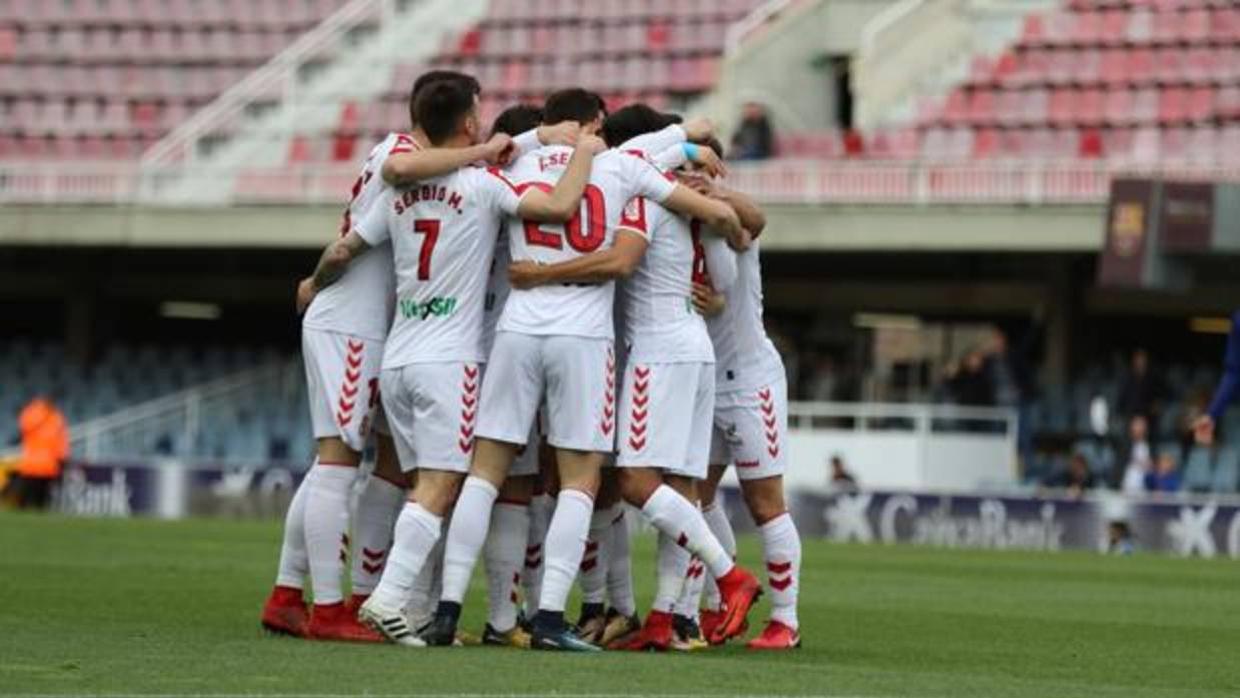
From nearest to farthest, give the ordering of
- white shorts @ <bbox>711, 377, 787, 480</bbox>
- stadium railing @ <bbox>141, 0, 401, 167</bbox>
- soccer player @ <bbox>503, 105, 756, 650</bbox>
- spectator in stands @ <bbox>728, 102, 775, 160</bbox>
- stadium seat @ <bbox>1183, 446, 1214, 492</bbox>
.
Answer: soccer player @ <bbox>503, 105, 756, 650</bbox>
white shorts @ <bbox>711, 377, 787, 480</bbox>
stadium seat @ <bbox>1183, 446, 1214, 492</bbox>
spectator in stands @ <bbox>728, 102, 775, 160</bbox>
stadium railing @ <bbox>141, 0, 401, 167</bbox>

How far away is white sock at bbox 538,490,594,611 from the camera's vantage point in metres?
10.3

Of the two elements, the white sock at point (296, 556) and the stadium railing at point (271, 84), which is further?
the stadium railing at point (271, 84)

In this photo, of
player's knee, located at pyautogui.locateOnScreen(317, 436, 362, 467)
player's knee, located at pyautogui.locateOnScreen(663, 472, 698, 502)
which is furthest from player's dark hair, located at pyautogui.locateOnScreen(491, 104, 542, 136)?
player's knee, located at pyautogui.locateOnScreen(663, 472, 698, 502)

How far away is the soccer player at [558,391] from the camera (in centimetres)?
1034

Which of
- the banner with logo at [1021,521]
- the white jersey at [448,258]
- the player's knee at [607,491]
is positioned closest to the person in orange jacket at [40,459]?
the banner with logo at [1021,521]

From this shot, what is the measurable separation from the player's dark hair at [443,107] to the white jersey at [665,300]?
754 mm

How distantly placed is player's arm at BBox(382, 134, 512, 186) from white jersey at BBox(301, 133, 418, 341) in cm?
36

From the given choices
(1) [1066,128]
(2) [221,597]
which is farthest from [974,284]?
(2) [221,597]

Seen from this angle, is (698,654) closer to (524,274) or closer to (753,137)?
(524,274)

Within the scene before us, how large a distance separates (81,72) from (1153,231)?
15561 millimetres

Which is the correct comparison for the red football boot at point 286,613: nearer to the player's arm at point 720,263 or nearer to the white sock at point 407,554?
the white sock at point 407,554

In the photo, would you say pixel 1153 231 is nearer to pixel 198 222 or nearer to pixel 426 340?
pixel 198 222

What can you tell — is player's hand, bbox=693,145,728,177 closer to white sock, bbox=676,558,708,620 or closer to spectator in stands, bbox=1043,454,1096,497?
white sock, bbox=676,558,708,620

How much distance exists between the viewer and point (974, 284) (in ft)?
105
